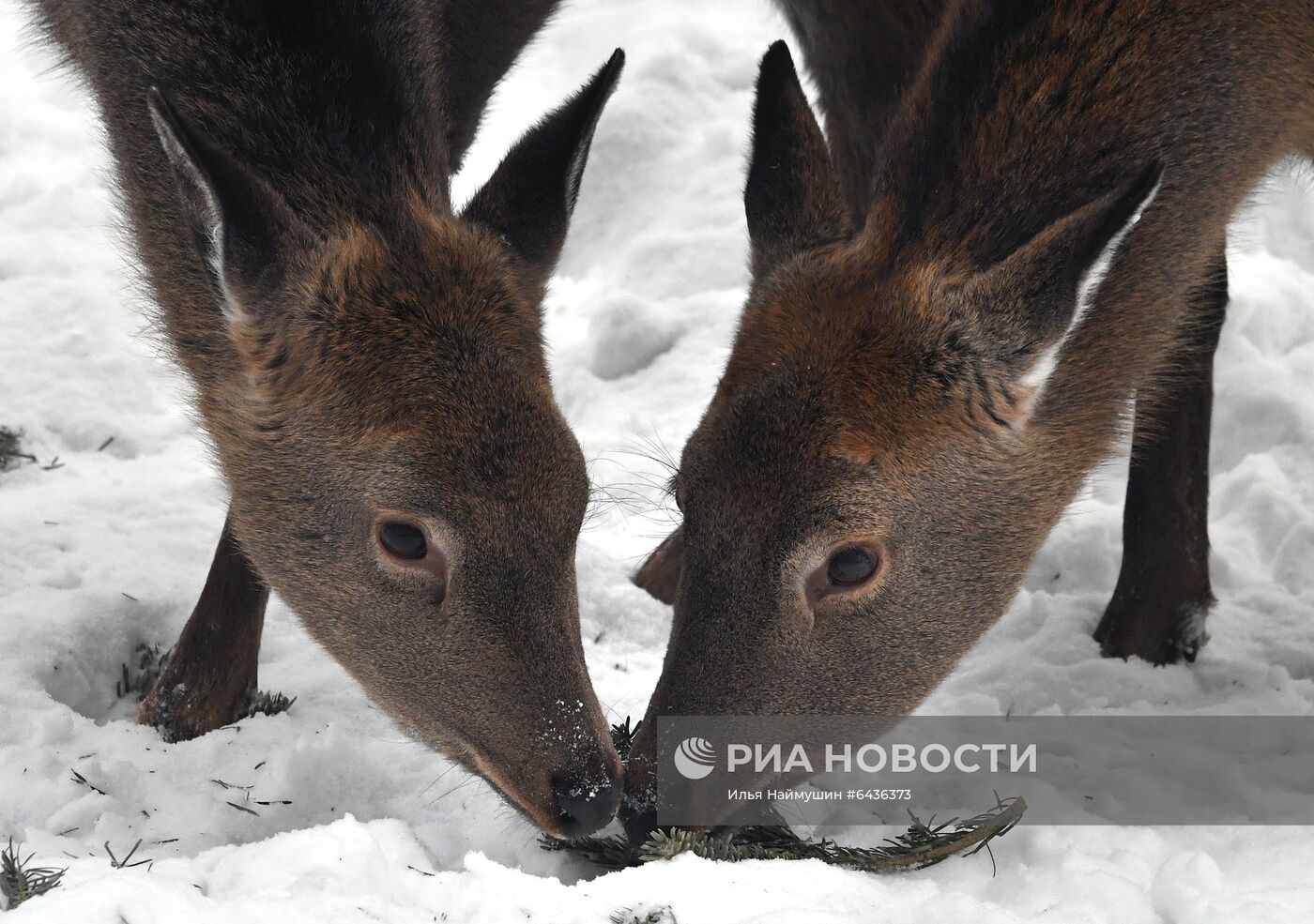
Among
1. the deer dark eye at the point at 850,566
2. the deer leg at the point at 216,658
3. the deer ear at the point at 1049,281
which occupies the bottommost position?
the deer leg at the point at 216,658

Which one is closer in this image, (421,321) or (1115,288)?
(421,321)

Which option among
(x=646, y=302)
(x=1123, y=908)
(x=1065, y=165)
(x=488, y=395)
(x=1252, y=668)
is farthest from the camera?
(x=646, y=302)

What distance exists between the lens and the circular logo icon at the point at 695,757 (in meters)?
4.59

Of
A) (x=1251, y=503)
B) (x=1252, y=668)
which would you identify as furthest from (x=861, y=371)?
(x=1251, y=503)

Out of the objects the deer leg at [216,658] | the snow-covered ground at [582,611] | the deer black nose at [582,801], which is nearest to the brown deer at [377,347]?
the deer black nose at [582,801]

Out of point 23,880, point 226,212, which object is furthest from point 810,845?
point 226,212

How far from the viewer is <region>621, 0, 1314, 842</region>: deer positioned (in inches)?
176

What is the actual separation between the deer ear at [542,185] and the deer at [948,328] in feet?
2.22

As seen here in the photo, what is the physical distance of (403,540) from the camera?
4504mm

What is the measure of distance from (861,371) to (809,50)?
323cm

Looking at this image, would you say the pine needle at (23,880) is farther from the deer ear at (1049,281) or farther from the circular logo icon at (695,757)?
the deer ear at (1049,281)

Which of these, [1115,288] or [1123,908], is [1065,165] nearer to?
[1115,288]

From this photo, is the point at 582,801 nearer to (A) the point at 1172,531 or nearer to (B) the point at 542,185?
(B) the point at 542,185

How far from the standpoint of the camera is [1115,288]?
5004 mm
